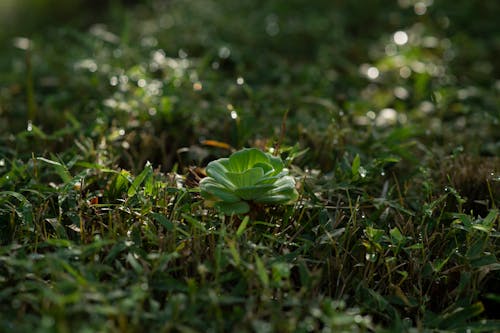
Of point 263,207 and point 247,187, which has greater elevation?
point 247,187

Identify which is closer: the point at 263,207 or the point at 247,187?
the point at 247,187

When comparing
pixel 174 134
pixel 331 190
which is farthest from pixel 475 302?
pixel 174 134

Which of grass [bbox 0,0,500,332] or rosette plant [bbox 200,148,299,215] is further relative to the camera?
rosette plant [bbox 200,148,299,215]

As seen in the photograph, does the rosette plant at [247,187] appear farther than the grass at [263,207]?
Yes
